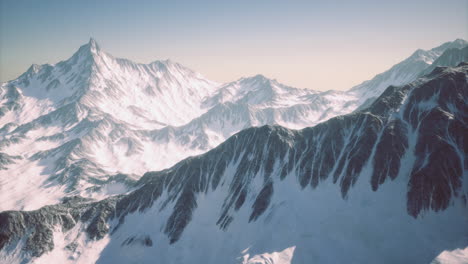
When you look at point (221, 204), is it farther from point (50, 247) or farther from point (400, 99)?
point (400, 99)

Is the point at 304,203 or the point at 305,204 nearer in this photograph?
the point at 305,204

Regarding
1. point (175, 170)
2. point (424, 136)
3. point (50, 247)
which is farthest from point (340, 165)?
point (50, 247)

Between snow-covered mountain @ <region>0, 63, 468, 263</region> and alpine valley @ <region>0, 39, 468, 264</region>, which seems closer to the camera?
alpine valley @ <region>0, 39, 468, 264</region>

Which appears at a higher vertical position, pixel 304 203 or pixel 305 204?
pixel 304 203

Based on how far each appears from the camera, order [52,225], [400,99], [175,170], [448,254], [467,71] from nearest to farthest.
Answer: [448,254], [467,71], [400,99], [52,225], [175,170]

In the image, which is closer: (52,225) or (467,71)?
(467,71)

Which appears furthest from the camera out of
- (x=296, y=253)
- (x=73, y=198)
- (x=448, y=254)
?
(x=73, y=198)

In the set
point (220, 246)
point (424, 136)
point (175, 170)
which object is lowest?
point (220, 246)

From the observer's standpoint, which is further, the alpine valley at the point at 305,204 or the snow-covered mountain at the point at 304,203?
the snow-covered mountain at the point at 304,203
